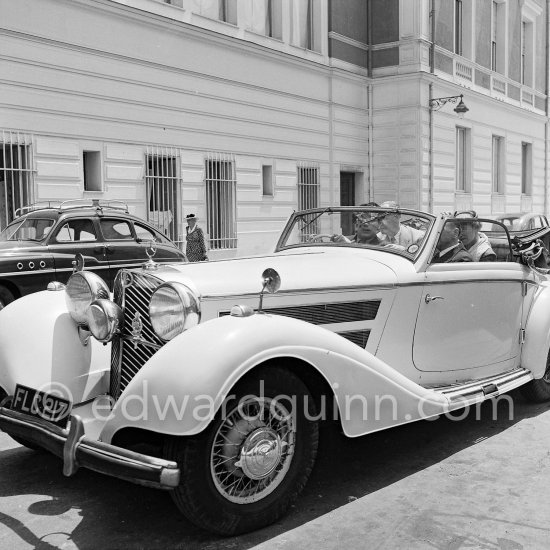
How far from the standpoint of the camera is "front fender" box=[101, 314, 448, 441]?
9.90ft

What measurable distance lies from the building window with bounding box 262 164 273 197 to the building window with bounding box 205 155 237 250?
1329mm

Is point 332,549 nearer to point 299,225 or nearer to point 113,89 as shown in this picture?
point 299,225

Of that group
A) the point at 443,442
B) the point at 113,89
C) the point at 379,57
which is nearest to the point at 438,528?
the point at 443,442

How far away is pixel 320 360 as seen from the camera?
3457 mm

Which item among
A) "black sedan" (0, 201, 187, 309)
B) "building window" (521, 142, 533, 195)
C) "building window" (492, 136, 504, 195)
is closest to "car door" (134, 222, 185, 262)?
"black sedan" (0, 201, 187, 309)

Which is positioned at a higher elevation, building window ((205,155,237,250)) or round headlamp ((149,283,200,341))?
building window ((205,155,237,250))

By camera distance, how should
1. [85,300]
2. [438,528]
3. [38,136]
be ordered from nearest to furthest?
1. [438,528]
2. [85,300]
3. [38,136]

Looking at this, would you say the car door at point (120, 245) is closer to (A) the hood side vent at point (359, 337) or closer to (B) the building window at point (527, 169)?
(A) the hood side vent at point (359, 337)

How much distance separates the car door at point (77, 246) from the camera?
8.92 meters

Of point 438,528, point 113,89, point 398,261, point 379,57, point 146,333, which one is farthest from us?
point 379,57

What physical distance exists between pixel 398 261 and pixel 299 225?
Result: 1115mm

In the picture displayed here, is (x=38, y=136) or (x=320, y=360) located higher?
(x=38, y=136)

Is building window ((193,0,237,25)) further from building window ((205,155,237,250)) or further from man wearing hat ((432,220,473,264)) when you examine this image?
man wearing hat ((432,220,473,264))

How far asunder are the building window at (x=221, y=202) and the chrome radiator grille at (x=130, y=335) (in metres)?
10.8
